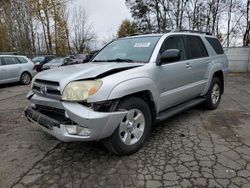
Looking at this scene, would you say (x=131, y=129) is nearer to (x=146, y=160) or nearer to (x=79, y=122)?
(x=146, y=160)

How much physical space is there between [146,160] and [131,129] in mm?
483

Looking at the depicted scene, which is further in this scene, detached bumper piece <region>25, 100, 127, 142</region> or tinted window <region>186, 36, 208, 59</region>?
tinted window <region>186, 36, 208, 59</region>

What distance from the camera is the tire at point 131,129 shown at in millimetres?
3184

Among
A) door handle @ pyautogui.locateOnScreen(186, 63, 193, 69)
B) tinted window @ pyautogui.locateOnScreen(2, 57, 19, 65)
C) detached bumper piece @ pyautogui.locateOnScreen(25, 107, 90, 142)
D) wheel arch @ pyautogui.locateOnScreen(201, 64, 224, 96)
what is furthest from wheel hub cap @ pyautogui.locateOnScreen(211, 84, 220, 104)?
tinted window @ pyautogui.locateOnScreen(2, 57, 19, 65)

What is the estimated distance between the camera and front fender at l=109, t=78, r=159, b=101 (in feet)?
9.94

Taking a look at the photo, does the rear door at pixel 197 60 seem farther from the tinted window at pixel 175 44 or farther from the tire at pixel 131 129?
the tire at pixel 131 129

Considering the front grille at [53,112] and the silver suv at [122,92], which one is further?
the front grille at [53,112]

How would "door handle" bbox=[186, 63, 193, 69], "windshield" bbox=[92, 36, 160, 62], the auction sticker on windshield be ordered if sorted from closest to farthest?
"windshield" bbox=[92, 36, 160, 62]
the auction sticker on windshield
"door handle" bbox=[186, 63, 193, 69]

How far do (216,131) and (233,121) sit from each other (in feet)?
2.80

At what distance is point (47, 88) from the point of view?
10.7ft

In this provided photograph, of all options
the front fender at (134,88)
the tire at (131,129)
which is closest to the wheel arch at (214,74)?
the front fender at (134,88)

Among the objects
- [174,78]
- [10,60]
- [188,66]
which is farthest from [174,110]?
[10,60]

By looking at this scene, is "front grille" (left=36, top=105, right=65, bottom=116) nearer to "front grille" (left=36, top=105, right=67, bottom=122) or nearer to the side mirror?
"front grille" (left=36, top=105, right=67, bottom=122)

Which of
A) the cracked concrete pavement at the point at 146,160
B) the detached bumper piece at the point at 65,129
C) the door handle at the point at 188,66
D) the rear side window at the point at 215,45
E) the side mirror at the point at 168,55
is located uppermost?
the rear side window at the point at 215,45
